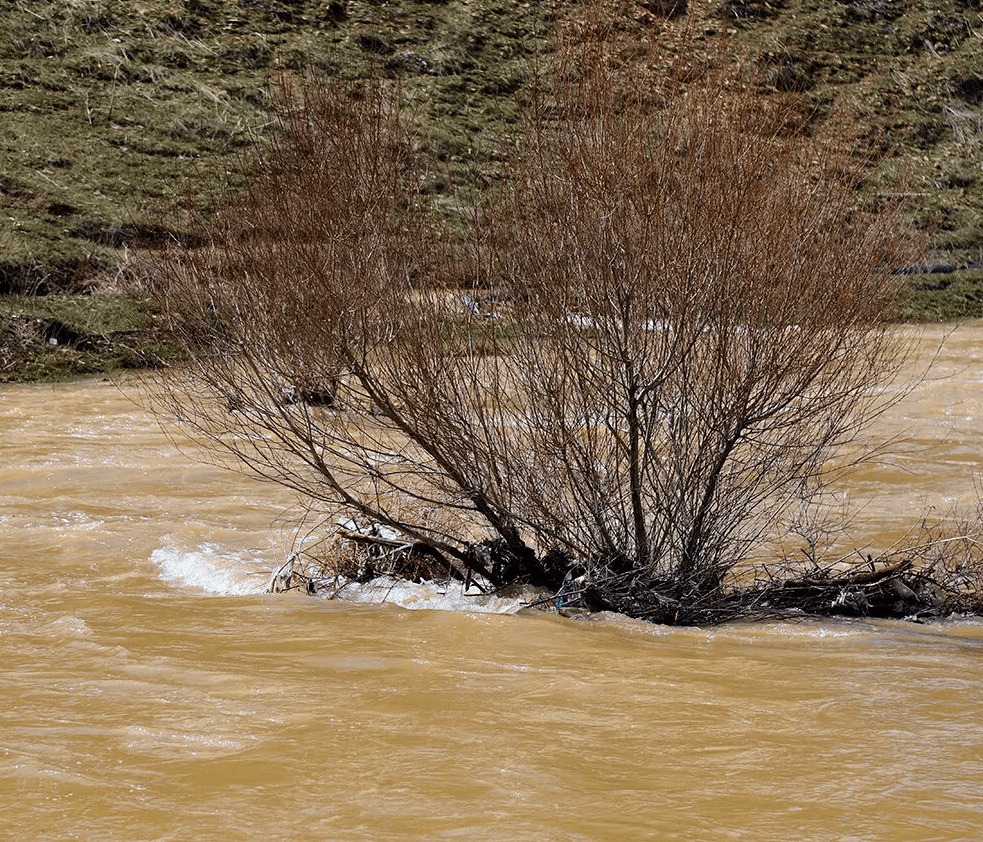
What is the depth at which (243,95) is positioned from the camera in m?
37.4

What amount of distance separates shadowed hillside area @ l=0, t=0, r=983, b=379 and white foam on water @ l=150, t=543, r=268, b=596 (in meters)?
13.2

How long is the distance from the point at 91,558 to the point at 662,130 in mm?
6537

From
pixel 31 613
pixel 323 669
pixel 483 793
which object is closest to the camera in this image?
pixel 483 793

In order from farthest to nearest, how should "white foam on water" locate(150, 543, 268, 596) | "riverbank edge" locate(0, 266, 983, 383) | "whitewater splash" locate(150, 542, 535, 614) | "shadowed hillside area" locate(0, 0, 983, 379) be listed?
"shadowed hillside area" locate(0, 0, 983, 379), "riverbank edge" locate(0, 266, 983, 383), "white foam on water" locate(150, 543, 268, 596), "whitewater splash" locate(150, 542, 535, 614)

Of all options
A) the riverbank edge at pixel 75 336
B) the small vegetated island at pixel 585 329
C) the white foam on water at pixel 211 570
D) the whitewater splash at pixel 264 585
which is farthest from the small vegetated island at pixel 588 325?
the riverbank edge at pixel 75 336

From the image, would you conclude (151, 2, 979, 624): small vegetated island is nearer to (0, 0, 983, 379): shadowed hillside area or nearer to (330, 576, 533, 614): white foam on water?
(330, 576, 533, 614): white foam on water

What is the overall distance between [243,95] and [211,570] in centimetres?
2936

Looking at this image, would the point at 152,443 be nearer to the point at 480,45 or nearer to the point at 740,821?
the point at 740,821

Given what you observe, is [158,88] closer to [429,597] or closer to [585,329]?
[429,597]

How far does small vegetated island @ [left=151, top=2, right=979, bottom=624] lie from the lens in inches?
310

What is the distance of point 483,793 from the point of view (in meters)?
5.52

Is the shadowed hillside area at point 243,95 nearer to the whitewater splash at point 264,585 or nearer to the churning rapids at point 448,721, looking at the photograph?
the whitewater splash at point 264,585

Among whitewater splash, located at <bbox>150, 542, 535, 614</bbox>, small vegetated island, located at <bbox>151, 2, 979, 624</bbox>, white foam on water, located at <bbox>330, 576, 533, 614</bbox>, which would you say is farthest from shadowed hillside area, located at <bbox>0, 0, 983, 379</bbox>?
small vegetated island, located at <bbox>151, 2, 979, 624</bbox>

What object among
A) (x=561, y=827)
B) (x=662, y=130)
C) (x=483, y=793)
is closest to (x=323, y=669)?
(x=483, y=793)
